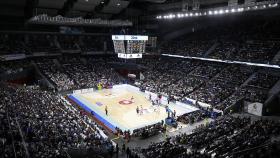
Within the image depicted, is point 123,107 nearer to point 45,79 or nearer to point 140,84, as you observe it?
point 140,84

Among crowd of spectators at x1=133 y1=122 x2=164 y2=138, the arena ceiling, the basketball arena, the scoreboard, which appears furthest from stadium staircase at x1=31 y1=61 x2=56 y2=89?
crowd of spectators at x1=133 y1=122 x2=164 y2=138

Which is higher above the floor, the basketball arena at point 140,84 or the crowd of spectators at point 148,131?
the basketball arena at point 140,84

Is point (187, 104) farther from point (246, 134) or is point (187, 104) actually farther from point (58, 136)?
point (58, 136)

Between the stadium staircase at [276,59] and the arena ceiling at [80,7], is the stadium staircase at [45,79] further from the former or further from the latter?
the stadium staircase at [276,59]

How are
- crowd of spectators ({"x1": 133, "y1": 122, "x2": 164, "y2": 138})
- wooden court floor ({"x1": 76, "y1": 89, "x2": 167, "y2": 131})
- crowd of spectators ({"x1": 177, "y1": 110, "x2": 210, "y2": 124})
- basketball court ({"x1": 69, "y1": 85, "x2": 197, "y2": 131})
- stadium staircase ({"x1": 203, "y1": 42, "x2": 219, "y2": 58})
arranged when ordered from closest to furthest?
1. crowd of spectators ({"x1": 133, "y1": 122, "x2": 164, "y2": 138})
2. crowd of spectators ({"x1": 177, "y1": 110, "x2": 210, "y2": 124})
3. basketball court ({"x1": 69, "y1": 85, "x2": 197, "y2": 131})
4. wooden court floor ({"x1": 76, "y1": 89, "x2": 167, "y2": 131})
5. stadium staircase ({"x1": 203, "y1": 42, "x2": 219, "y2": 58})

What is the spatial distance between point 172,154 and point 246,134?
5923 millimetres

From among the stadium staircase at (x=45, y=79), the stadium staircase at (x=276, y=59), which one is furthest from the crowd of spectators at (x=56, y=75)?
the stadium staircase at (x=276, y=59)

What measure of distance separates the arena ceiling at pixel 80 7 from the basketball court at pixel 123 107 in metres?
14.7

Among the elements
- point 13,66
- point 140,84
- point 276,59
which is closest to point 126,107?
point 140,84

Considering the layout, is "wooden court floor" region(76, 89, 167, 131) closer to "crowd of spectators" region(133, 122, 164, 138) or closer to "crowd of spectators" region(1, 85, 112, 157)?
"crowd of spectators" region(133, 122, 164, 138)

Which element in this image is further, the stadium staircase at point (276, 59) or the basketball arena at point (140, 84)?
the stadium staircase at point (276, 59)

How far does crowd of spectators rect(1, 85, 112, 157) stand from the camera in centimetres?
1388

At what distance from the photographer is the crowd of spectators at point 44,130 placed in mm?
13875

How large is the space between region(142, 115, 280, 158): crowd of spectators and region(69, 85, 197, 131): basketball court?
714 centimetres
